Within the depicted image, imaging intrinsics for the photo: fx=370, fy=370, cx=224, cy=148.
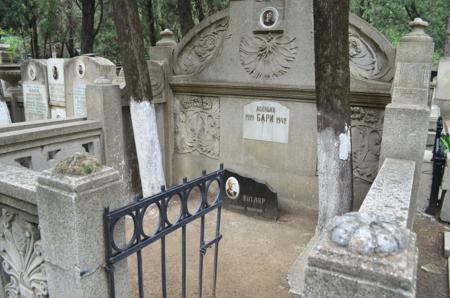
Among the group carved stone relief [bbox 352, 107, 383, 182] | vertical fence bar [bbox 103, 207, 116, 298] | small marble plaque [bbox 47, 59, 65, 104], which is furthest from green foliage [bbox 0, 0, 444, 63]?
vertical fence bar [bbox 103, 207, 116, 298]

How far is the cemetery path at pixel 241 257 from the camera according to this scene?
431 cm

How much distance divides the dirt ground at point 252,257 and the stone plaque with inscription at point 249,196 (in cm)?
13

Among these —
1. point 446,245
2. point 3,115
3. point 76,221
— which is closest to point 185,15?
point 3,115

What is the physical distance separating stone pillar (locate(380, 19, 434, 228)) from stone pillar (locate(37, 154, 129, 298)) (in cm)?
327

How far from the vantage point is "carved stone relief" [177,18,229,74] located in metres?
6.43

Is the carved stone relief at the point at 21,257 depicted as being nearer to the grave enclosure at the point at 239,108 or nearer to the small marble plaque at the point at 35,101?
the grave enclosure at the point at 239,108

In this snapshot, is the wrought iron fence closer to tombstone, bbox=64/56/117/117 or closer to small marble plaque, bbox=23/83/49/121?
tombstone, bbox=64/56/117/117

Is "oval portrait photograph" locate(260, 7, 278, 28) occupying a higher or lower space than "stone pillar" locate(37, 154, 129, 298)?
higher

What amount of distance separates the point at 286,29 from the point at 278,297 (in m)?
3.88

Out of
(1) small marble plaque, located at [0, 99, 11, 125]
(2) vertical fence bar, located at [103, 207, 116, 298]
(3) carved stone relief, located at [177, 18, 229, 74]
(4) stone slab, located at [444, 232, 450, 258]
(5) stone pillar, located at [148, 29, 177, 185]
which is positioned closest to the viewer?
(2) vertical fence bar, located at [103, 207, 116, 298]

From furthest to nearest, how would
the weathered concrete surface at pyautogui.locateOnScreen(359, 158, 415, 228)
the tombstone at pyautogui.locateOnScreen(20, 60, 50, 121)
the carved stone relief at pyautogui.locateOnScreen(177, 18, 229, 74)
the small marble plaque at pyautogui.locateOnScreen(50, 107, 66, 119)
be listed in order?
the tombstone at pyautogui.locateOnScreen(20, 60, 50, 121)
the small marble plaque at pyautogui.locateOnScreen(50, 107, 66, 119)
the carved stone relief at pyautogui.locateOnScreen(177, 18, 229, 74)
the weathered concrete surface at pyautogui.locateOnScreen(359, 158, 415, 228)

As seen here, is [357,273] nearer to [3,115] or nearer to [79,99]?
[79,99]

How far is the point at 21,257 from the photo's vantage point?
2.56 m

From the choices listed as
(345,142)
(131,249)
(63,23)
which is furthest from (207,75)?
(63,23)
